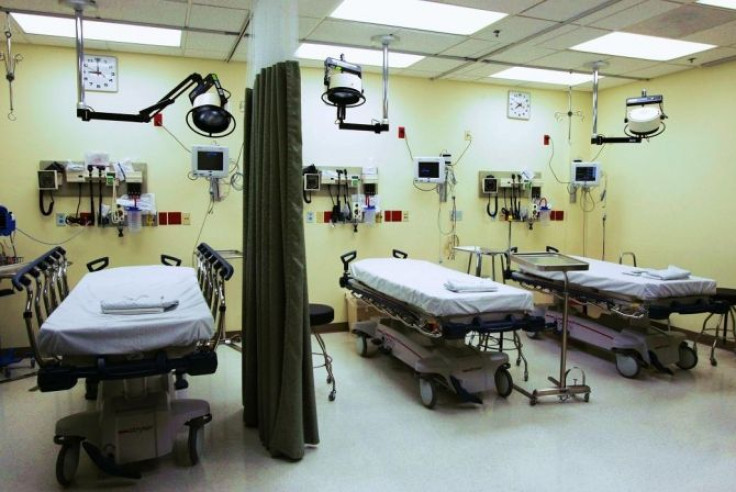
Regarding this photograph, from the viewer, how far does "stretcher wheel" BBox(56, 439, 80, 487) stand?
2.64m

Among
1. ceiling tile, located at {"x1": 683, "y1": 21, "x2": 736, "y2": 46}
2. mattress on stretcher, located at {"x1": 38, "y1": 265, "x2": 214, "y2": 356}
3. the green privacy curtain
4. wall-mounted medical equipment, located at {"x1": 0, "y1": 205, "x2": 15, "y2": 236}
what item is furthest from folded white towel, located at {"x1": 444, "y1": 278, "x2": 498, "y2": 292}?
wall-mounted medical equipment, located at {"x1": 0, "y1": 205, "x2": 15, "y2": 236}

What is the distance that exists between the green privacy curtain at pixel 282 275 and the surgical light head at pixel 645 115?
3.55 m

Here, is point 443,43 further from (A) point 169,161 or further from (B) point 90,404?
(B) point 90,404

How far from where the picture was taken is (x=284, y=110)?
2857 millimetres

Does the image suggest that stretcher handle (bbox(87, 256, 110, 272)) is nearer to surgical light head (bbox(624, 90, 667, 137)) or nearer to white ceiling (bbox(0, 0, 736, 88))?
white ceiling (bbox(0, 0, 736, 88))

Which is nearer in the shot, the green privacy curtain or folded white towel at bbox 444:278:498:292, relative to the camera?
the green privacy curtain

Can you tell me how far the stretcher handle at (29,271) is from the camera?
279 centimetres

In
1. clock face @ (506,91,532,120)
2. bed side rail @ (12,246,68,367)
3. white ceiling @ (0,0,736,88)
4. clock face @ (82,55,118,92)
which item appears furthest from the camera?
clock face @ (506,91,532,120)

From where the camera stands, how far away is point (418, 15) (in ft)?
13.3

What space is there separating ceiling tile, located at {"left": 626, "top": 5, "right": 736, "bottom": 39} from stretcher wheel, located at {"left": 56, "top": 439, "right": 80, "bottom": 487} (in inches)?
190

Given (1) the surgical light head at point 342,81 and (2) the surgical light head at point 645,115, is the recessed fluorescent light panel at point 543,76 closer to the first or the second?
(2) the surgical light head at point 645,115

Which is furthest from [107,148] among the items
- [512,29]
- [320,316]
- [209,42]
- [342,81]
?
[512,29]

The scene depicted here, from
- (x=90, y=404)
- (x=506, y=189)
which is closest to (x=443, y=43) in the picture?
(x=506, y=189)

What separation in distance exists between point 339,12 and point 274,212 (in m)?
1.94
